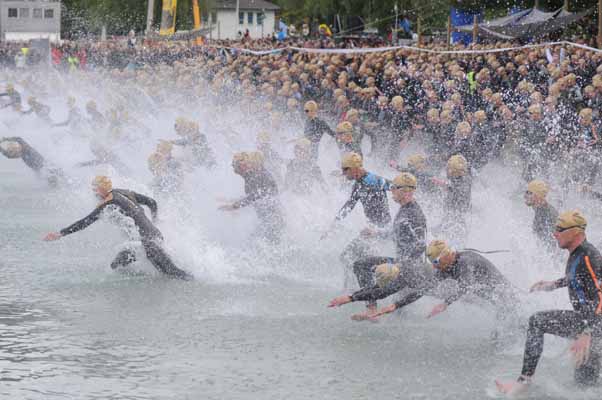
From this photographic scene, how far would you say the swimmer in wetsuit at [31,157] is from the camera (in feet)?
62.2

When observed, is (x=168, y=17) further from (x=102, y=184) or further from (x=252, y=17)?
(x=252, y=17)

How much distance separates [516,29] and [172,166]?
17.2 metres

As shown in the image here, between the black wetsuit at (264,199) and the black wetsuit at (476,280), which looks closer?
the black wetsuit at (476,280)

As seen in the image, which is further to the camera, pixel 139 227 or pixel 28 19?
pixel 28 19

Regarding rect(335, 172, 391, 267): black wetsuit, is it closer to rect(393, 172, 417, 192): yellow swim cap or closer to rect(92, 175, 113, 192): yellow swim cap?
rect(393, 172, 417, 192): yellow swim cap

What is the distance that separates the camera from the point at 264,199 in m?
13.0

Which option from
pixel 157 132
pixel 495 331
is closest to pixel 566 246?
pixel 495 331

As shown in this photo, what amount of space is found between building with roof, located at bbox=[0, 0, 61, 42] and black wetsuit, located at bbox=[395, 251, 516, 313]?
7011 cm

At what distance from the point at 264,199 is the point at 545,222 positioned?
3.62 metres

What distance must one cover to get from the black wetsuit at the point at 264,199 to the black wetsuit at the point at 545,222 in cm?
342

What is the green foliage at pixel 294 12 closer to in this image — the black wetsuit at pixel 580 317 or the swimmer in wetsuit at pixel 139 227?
the swimmer in wetsuit at pixel 139 227

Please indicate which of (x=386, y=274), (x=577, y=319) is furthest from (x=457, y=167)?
(x=577, y=319)

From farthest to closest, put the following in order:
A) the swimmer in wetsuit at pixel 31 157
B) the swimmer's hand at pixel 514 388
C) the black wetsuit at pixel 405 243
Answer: the swimmer in wetsuit at pixel 31 157 → the black wetsuit at pixel 405 243 → the swimmer's hand at pixel 514 388

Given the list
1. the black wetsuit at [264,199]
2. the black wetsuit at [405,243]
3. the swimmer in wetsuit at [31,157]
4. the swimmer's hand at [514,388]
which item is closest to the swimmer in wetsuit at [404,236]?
the black wetsuit at [405,243]
